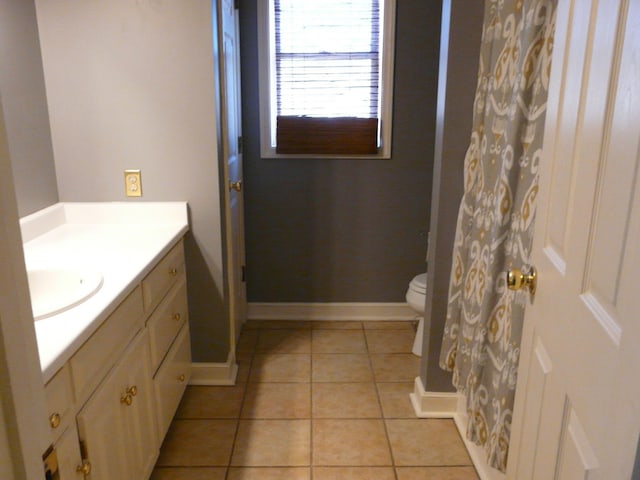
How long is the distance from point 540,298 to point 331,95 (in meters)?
2.32

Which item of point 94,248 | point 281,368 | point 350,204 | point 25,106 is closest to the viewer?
point 94,248

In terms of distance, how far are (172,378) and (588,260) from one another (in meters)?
1.76

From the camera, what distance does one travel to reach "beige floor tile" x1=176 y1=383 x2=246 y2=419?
2.44 metres

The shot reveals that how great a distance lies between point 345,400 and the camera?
2.56 meters

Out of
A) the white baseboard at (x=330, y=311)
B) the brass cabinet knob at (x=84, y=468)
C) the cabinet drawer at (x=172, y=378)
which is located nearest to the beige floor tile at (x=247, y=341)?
the white baseboard at (x=330, y=311)

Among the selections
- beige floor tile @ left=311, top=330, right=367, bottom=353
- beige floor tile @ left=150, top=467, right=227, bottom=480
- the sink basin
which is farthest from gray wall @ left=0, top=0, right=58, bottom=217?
beige floor tile @ left=311, top=330, right=367, bottom=353

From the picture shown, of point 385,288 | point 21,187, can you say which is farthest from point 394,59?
point 21,187

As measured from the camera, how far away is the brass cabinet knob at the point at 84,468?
1305 mm

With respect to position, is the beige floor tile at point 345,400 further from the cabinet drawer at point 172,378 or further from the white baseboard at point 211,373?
the cabinet drawer at point 172,378

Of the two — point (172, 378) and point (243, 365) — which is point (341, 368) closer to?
point (243, 365)

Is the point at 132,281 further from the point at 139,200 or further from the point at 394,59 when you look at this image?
the point at 394,59

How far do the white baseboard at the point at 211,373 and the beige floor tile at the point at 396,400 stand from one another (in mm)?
770

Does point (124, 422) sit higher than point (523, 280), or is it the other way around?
point (523, 280)

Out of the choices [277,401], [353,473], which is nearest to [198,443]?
[277,401]
